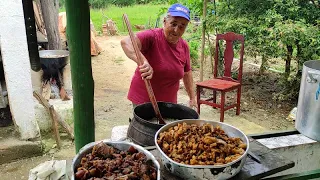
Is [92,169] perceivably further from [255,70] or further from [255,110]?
[255,70]

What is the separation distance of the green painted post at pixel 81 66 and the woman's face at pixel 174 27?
47.7 inches

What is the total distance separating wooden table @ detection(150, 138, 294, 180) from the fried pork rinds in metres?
0.11

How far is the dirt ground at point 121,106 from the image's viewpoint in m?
4.58

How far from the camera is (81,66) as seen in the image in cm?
162

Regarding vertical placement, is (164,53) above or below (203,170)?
above

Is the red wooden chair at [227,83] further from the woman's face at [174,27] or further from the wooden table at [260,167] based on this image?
the wooden table at [260,167]

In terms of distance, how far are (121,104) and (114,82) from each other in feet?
5.72

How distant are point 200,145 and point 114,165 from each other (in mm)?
431

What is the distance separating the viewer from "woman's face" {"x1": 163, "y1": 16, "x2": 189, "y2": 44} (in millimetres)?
2660

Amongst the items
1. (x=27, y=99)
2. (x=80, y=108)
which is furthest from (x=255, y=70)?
(x=80, y=108)

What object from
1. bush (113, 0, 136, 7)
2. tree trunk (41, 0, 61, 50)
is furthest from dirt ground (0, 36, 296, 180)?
bush (113, 0, 136, 7)

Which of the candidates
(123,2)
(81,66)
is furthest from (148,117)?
(123,2)

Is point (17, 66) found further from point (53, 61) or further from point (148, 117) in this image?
point (148, 117)

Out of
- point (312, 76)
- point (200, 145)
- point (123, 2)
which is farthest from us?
point (123, 2)
